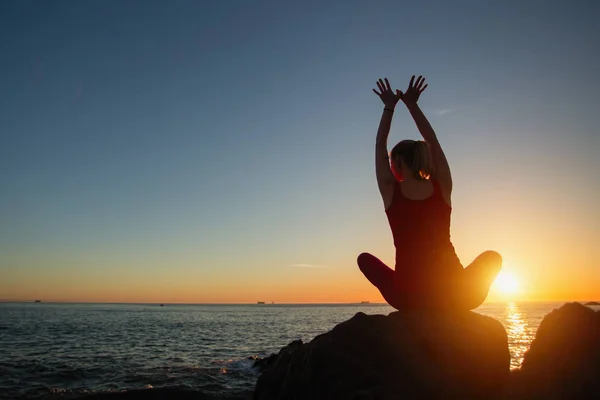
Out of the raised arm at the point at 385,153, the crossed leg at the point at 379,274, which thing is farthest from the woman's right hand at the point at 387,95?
the crossed leg at the point at 379,274

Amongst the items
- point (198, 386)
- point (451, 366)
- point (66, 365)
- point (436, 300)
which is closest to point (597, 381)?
point (451, 366)

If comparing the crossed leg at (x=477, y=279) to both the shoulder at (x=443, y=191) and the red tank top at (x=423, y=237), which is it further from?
the shoulder at (x=443, y=191)

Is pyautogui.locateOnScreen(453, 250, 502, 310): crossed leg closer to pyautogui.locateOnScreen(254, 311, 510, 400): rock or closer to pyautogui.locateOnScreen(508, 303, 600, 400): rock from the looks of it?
pyautogui.locateOnScreen(254, 311, 510, 400): rock

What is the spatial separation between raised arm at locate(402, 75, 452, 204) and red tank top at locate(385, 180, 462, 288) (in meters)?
0.12

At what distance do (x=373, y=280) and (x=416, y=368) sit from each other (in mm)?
1489

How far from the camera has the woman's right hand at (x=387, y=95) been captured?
6.02 m

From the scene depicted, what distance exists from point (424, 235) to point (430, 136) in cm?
143

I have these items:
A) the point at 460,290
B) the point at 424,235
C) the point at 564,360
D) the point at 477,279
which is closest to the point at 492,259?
the point at 477,279

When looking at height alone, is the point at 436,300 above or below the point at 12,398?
above

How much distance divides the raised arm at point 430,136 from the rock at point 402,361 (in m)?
1.58

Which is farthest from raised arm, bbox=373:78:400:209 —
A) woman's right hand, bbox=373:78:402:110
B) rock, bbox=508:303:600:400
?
rock, bbox=508:303:600:400

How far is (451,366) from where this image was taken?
4680 mm

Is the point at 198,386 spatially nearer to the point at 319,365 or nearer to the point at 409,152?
the point at 319,365

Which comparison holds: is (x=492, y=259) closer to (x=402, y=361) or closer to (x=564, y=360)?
(x=564, y=360)
